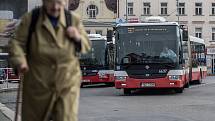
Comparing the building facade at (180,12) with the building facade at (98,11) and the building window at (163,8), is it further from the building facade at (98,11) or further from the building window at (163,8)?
the building facade at (98,11)

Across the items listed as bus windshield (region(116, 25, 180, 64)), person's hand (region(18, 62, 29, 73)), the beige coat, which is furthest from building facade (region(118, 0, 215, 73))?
person's hand (region(18, 62, 29, 73))

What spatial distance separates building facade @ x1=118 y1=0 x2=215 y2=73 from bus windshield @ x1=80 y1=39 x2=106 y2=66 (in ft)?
144

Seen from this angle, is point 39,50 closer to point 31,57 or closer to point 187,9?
point 31,57

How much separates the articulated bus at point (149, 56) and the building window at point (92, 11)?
175ft

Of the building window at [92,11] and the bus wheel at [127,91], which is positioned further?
the building window at [92,11]

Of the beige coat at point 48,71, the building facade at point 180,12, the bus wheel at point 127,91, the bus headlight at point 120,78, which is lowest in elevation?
the bus wheel at point 127,91

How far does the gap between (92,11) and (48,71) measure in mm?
71401

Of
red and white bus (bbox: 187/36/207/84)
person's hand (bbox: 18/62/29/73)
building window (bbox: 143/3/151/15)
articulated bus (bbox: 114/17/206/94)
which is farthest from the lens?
building window (bbox: 143/3/151/15)

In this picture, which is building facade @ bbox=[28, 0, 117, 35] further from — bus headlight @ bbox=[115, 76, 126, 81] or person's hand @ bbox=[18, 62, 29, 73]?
person's hand @ bbox=[18, 62, 29, 73]

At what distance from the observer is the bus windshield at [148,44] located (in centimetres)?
2205

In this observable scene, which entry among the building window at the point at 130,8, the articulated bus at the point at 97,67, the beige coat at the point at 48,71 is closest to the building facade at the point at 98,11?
the building window at the point at 130,8

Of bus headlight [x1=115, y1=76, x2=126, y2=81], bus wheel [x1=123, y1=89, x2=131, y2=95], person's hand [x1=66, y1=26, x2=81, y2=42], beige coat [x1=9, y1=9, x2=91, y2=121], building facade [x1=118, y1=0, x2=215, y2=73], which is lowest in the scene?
bus wheel [x1=123, y1=89, x2=131, y2=95]

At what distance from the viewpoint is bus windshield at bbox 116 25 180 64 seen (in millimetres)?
22047

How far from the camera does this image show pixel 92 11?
76.2 metres
